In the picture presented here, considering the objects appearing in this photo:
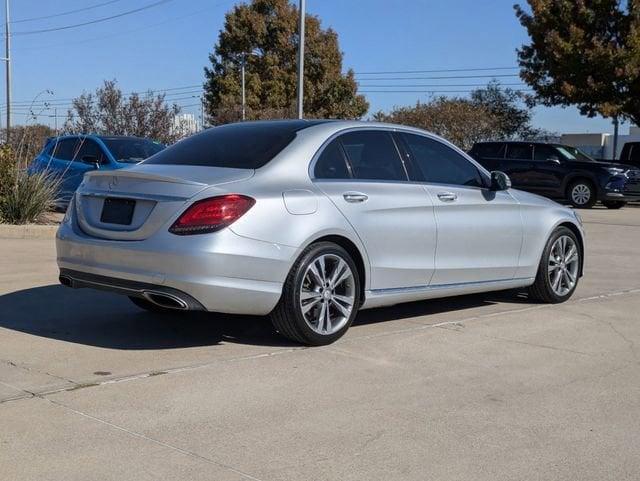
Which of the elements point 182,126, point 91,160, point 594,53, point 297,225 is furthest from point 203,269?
point 594,53

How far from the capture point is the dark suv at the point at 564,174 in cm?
2211

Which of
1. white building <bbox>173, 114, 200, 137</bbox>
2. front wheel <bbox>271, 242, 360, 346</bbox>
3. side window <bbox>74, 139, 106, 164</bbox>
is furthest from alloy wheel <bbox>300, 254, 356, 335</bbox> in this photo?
white building <bbox>173, 114, 200, 137</bbox>

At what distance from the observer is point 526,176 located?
22.8 meters

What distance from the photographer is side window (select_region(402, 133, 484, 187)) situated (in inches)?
278

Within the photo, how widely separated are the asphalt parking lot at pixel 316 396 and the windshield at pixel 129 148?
25.7ft

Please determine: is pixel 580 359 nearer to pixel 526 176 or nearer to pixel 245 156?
pixel 245 156

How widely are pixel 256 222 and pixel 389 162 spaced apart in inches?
64.8

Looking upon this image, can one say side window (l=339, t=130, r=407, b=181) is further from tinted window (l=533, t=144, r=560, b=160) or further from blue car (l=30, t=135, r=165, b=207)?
tinted window (l=533, t=144, r=560, b=160)

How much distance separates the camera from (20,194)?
1234 centimetres

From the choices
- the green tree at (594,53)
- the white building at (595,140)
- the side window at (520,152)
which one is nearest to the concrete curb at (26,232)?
the side window at (520,152)

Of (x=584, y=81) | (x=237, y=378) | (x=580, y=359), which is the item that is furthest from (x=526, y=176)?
(x=237, y=378)

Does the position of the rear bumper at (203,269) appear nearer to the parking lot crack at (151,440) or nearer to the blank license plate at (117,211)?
the blank license plate at (117,211)

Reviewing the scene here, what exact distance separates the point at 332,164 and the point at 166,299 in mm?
1660

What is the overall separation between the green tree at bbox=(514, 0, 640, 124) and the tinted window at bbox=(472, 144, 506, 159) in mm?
6686
